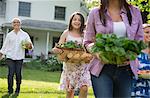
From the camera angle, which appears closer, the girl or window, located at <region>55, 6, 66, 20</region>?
the girl

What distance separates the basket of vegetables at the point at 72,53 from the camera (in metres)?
7.38

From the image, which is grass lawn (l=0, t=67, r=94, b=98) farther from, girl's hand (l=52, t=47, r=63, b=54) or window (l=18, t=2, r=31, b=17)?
window (l=18, t=2, r=31, b=17)

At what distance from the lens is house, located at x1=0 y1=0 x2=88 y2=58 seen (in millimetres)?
35900

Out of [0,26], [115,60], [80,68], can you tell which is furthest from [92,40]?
[0,26]

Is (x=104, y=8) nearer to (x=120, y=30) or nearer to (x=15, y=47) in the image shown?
(x=120, y=30)

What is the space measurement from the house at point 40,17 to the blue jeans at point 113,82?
3135cm

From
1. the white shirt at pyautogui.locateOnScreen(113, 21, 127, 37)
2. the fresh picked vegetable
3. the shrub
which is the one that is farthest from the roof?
the white shirt at pyautogui.locateOnScreen(113, 21, 127, 37)

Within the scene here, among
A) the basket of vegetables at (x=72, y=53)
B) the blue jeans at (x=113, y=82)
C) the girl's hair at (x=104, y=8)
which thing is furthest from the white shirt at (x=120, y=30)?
the basket of vegetables at (x=72, y=53)

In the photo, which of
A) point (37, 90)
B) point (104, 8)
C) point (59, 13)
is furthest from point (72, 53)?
point (59, 13)

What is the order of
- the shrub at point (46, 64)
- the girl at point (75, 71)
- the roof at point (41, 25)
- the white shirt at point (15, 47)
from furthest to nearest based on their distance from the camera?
the roof at point (41, 25) < the shrub at point (46, 64) < the white shirt at point (15, 47) < the girl at point (75, 71)

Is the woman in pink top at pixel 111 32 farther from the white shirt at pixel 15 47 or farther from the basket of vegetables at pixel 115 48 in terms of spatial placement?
the white shirt at pixel 15 47

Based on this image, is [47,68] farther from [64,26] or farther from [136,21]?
[136,21]

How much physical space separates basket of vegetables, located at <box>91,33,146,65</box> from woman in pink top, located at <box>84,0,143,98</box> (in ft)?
0.45

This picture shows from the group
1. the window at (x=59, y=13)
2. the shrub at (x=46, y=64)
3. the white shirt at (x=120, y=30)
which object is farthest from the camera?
the window at (x=59, y=13)
